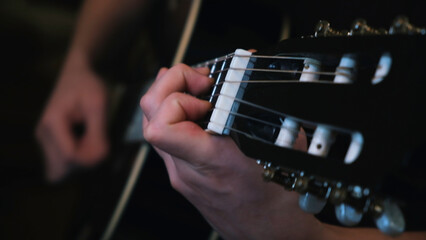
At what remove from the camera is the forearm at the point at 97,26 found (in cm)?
136

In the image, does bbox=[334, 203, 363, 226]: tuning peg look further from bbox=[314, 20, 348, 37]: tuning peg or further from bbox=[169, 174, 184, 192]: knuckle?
bbox=[169, 174, 184, 192]: knuckle

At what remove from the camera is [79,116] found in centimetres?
135

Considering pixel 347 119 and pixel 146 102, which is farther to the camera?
pixel 146 102

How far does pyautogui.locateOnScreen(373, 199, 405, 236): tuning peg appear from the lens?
16.1 inches

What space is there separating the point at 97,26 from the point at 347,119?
3.68 feet

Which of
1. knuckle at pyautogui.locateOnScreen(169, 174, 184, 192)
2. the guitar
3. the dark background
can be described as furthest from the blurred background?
the guitar

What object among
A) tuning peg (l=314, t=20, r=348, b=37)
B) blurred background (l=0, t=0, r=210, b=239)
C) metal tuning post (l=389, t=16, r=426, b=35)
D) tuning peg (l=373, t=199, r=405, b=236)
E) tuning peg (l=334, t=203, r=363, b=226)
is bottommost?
blurred background (l=0, t=0, r=210, b=239)

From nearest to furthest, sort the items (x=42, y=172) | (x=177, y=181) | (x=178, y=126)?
(x=178, y=126) < (x=177, y=181) < (x=42, y=172)

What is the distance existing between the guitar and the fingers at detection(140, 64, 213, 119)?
0.39 ft

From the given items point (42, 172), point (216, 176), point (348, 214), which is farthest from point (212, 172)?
point (42, 172)

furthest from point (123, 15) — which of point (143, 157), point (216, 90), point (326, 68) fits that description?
point (326, 68)

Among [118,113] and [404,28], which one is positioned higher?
[404,28]

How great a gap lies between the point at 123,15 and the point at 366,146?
3.76 ft

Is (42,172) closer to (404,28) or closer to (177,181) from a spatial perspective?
(177,181)
